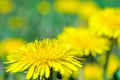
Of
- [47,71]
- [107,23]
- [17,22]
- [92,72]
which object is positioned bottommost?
[47,71]

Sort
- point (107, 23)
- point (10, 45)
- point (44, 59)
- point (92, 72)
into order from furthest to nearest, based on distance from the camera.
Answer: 1. point (10, 45)
2. point (92, 72)
3. point (107, 23)
4. point (44, 59)

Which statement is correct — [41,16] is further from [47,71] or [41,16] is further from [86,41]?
[47,71]

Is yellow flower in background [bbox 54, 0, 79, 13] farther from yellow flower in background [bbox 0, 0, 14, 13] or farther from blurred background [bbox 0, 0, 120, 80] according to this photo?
yellow flower in background [bbox 0, 0, 14, 13]

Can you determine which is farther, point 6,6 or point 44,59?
point 6,6

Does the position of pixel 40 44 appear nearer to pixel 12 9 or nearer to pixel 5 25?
pixel 5 25

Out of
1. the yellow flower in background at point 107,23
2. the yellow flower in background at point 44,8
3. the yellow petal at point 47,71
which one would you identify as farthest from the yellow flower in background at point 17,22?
the yellow petal at point 47,71

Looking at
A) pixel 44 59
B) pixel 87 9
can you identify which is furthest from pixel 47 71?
pixel 87 9

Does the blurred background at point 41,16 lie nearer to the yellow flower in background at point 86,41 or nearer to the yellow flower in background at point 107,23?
the yellow flower in background at point 107,23
